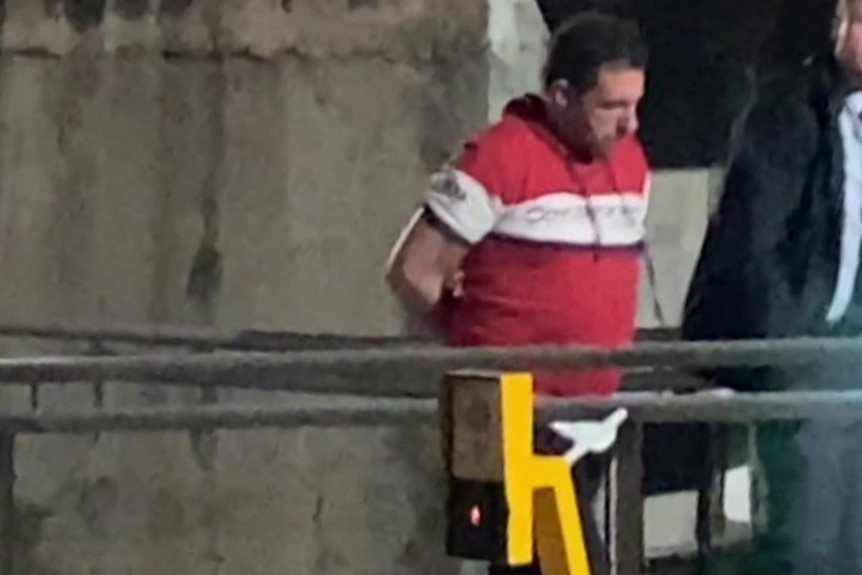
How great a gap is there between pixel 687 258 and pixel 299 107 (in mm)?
629

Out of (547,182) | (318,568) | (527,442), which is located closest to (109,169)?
(318,568)

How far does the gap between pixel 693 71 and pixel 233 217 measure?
740mm

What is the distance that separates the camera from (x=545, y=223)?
224cm

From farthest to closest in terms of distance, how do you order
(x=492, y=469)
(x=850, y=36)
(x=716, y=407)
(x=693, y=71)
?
(x=693, y=71)
(x=850, y=36)
(x=716, y=407)
(x=492, y=469)

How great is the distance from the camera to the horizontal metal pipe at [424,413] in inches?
70.3

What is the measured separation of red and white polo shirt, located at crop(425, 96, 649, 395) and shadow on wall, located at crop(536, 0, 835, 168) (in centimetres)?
79

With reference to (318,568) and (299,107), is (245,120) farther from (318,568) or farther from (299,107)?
(318,568)

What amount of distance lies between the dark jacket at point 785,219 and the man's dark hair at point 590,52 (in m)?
0.17

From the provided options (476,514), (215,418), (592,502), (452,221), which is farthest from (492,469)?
(452,221)

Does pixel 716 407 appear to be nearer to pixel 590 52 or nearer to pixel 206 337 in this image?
pixel 590 52

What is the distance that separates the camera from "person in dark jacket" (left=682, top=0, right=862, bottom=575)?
2170 mm

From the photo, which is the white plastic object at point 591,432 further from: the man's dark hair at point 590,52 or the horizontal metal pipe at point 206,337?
the horizontal metal pipe at point 206,337

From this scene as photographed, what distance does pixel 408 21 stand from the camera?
3.04m

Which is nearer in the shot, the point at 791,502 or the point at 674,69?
the point at 791,502
